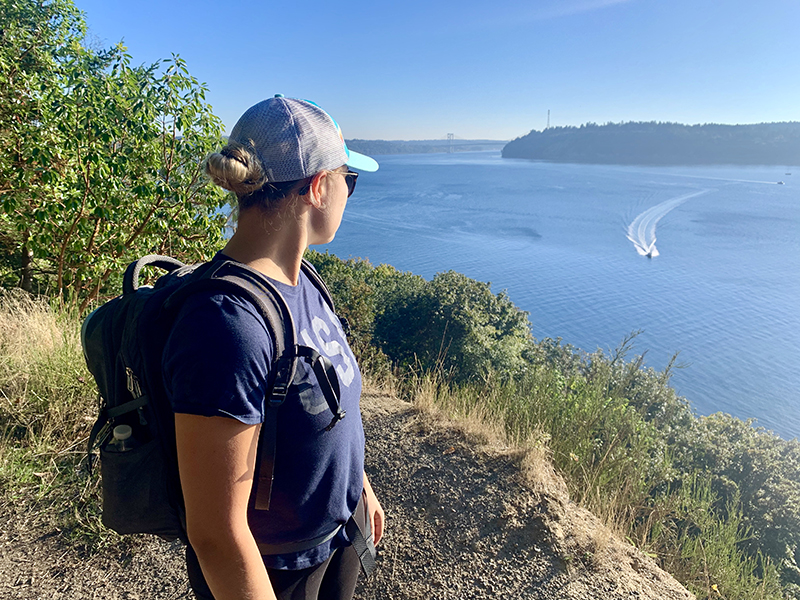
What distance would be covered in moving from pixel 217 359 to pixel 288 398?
21cm

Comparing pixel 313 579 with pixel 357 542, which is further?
pixel 357 542

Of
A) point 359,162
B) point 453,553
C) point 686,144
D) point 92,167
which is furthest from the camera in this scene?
point 686,144

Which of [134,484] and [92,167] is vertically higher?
[92,167]

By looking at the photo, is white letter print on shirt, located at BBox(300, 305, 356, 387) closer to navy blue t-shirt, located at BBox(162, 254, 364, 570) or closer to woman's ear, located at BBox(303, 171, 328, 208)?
navy blue t-shirt, located at BBox(162, 254, 364, 570)

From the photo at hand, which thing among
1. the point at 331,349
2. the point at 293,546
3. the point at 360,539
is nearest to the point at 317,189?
the point at 331,349

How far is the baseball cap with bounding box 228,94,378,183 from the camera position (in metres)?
1.07

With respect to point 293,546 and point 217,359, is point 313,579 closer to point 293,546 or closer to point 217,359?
point 293,546

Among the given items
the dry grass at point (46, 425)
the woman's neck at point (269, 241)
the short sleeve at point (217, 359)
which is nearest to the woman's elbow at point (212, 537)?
the short sleeve at point (217, 359)

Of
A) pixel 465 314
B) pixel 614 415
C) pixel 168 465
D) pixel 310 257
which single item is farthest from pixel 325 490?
pixel 310 257

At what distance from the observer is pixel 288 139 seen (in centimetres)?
108

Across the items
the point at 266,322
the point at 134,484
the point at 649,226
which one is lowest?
the point at 649,226

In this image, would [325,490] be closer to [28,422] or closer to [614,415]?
[28,422]

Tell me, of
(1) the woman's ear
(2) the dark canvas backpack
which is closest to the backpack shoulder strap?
(2) the dark canvas backpack

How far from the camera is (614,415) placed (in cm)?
442
